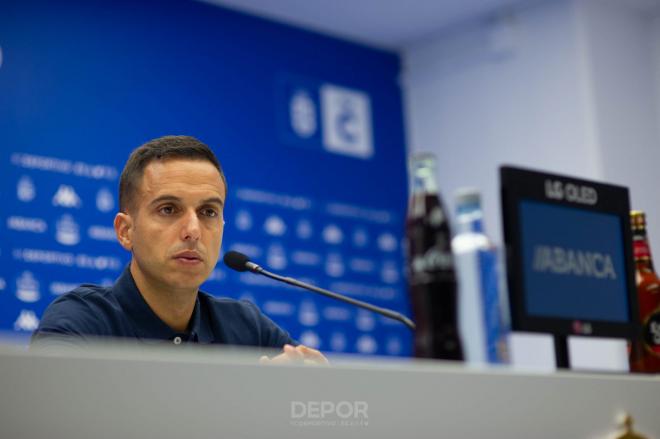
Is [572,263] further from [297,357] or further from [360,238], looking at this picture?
[360,238]

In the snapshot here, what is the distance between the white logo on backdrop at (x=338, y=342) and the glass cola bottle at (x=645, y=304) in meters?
2.64

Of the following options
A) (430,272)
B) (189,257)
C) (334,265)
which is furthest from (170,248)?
(334,265)

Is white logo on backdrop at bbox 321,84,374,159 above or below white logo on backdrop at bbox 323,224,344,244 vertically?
above

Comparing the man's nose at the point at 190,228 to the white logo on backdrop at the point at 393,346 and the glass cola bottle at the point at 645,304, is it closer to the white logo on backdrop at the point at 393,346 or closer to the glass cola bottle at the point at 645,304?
the glass cola bottle at the point at 645,304

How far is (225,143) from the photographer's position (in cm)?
399

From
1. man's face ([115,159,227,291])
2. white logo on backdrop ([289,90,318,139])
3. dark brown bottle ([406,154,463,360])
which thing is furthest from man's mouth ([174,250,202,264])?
white logo on backdrop ([289,90,318,139])

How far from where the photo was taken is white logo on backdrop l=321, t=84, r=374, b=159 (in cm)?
441

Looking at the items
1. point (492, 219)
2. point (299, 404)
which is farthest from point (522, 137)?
point (299, 404)

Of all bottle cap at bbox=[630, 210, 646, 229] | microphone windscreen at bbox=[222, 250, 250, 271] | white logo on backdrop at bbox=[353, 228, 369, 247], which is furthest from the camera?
white logo on backdrop at bbox=[353, 228, 369, 247]

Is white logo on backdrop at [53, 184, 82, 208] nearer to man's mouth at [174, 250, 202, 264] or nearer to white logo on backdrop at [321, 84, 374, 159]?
white logo on backdrop at [321, 84, 374, 159]

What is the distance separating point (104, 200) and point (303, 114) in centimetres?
112

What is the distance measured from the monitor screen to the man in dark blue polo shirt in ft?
1.19

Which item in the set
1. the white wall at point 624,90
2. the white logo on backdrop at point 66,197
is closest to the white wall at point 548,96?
the white wall at point 624,90

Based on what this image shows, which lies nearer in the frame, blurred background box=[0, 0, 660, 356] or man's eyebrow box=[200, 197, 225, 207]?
man's eyebrow box=[200, 197, 225, 207]
